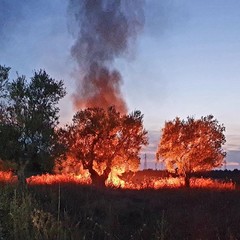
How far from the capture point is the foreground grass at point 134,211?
1316 cm

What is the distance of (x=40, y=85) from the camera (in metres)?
33.9

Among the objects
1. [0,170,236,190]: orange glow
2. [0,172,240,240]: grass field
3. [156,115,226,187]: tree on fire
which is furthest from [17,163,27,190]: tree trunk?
[156,115,226,187]: tree on fire

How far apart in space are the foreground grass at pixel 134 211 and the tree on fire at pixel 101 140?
13.7 meters

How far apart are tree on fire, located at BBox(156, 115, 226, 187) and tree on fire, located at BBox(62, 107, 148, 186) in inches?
166

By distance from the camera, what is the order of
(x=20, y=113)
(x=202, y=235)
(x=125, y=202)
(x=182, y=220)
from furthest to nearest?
(x=20, y=113) → (x=125, y=202) → (x=182, y=220) → (x=202, y=235)

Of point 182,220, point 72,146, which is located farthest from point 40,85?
point 182,220

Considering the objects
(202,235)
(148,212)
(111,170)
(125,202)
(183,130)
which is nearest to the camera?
(202,235)

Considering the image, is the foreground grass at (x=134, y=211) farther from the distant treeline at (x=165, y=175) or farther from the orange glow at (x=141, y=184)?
the distant treeline at (x=165, y=175)

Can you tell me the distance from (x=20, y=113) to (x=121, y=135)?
1430 cm

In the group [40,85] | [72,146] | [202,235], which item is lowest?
[202,235]

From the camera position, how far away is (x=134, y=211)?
22297 millimetres

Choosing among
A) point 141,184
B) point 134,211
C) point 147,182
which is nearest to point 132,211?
point 134,211

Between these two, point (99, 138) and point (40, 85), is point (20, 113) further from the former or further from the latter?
point (99, 138)

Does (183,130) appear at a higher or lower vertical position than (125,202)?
higher
